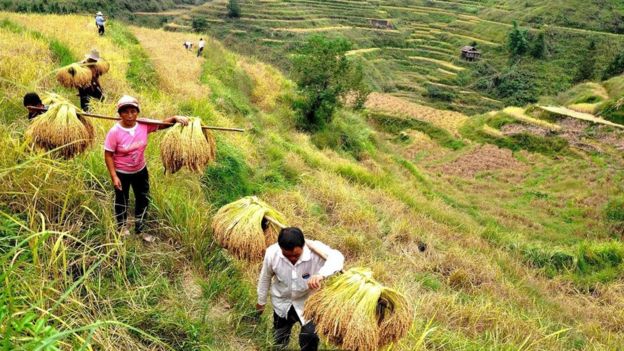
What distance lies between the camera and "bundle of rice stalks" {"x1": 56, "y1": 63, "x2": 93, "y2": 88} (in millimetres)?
6246

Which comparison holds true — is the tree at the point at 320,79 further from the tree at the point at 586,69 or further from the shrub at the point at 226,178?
the tree at the point at 586,69

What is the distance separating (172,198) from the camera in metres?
4.25

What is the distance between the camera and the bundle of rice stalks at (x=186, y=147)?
12.0 ft

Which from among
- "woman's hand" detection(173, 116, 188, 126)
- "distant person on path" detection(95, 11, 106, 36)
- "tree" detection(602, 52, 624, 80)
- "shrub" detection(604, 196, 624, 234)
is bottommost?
"shrub" detection(604, 196, 624, 234)

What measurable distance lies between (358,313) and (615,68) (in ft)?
160

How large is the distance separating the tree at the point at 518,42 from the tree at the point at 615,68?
958 centimetres

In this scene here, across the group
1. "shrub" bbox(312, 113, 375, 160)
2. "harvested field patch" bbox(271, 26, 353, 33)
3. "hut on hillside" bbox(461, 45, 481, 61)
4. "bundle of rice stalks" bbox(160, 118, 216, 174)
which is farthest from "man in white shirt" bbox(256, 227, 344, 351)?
"harvested field patch" bbox(271, 26, 353, 33)

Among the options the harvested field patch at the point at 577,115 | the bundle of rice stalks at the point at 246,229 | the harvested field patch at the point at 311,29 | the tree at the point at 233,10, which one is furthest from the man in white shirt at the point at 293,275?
the tree at the point at 233,10

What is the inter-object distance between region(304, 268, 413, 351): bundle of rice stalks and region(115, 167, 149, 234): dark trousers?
6.61 feet

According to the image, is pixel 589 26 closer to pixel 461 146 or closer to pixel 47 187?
pixel 461 146

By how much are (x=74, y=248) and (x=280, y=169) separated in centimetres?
561

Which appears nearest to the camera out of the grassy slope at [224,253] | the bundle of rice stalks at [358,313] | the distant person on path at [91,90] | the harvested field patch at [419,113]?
the bundle of rice stalks at [358,313]

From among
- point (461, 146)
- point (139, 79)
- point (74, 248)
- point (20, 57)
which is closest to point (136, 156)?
point (74, 248)

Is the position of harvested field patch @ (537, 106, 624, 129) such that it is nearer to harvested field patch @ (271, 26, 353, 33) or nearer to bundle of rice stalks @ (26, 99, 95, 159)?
bundle of rice stalks @ (26, 99, 95, 159)
